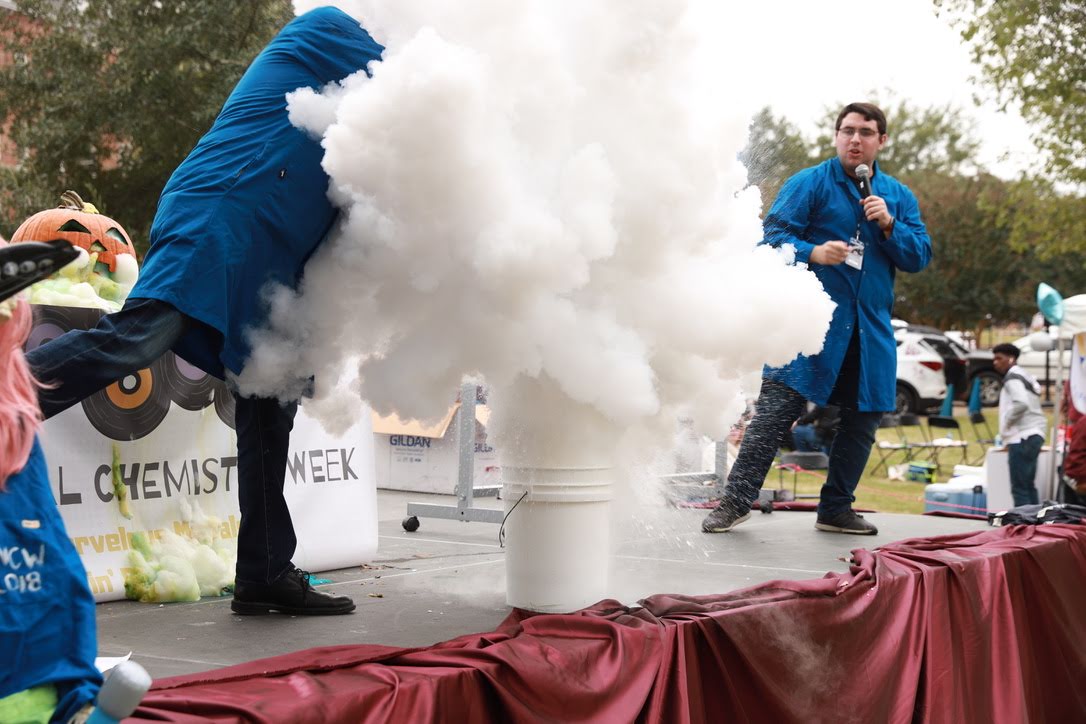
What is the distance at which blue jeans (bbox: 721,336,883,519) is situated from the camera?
13.0ft

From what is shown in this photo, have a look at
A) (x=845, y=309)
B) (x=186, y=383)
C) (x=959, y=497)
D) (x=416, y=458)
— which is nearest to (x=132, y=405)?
(x=186, y=383)

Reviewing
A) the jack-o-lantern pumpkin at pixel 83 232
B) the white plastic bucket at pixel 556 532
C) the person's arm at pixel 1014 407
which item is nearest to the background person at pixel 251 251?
the white plastic bucket at pixel 556 532

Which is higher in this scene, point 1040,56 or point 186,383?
point 1040,56

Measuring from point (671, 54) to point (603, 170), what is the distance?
307mm

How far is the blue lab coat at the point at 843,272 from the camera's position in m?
3.92

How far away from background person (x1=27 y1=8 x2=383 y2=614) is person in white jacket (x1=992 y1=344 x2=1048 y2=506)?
608cm

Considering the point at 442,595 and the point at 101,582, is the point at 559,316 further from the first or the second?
the point at 101,582

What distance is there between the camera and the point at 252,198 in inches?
91.5

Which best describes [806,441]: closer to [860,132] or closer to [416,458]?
[416,458]

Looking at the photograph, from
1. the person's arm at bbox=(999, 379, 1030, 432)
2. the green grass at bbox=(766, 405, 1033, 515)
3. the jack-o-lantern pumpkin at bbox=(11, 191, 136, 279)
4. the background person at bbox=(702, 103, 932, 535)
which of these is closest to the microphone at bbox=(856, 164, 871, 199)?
the background person at bbox=(702, 103, 932, 535)

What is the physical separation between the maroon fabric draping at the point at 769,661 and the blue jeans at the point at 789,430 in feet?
2.18

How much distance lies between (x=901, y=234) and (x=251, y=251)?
8.47ft

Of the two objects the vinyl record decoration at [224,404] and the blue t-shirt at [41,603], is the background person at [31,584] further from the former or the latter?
the vinyl record decoration at [224,404]

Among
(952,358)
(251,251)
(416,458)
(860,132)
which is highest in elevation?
(952,358)
